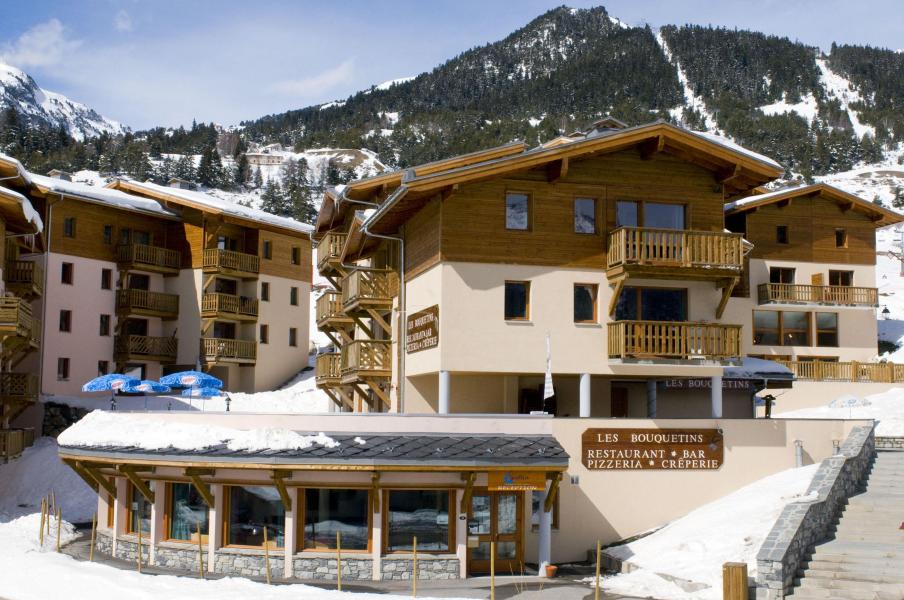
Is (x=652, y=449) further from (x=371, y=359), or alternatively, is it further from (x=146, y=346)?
(x=146, y=346)

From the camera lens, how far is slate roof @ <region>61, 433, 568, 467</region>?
2062 cm

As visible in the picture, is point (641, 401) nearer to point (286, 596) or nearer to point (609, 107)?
point (286, 596)

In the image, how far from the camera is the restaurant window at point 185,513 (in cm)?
2264

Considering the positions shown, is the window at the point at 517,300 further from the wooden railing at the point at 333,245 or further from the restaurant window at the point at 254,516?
the wooden railing at the point at 333,245

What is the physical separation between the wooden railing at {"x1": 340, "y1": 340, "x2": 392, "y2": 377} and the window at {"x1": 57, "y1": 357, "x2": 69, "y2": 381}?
16.9 metres

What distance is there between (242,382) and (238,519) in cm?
2624

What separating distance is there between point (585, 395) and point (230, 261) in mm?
25212

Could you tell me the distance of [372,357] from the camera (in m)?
31.6

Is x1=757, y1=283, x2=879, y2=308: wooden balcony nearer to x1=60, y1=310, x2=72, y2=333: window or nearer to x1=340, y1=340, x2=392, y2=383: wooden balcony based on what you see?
x1=340, y1=340, x2=392, y2=383: wooden balcony

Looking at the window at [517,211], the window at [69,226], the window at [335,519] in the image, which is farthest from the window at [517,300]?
the window at [69,226]

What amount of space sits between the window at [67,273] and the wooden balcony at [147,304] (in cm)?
250

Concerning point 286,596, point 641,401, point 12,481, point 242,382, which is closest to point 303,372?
point 242,382

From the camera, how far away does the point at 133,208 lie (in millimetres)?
45594

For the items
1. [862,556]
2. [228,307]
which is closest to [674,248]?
[862,556]
